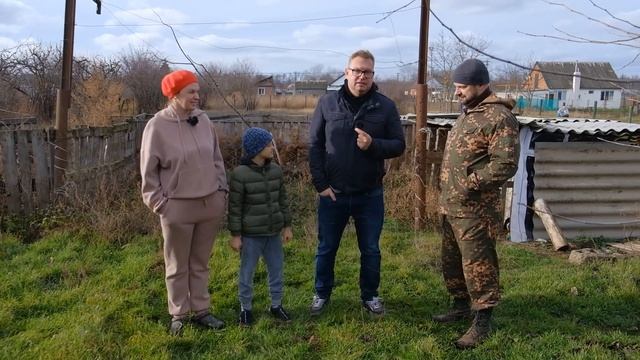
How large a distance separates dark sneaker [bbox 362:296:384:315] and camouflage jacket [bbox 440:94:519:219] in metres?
0.95

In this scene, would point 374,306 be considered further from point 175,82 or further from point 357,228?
point 175,82

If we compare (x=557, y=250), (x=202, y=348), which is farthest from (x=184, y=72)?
(x=557, y=250)

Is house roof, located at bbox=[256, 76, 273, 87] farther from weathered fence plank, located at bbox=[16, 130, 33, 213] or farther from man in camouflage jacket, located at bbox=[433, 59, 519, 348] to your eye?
man in camouflage jacket, located at bbox=[433, 59, 519, 348]

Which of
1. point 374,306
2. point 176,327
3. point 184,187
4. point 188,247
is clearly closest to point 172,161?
point 184,187

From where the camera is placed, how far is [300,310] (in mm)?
4023

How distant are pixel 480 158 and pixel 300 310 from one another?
72.2 inches

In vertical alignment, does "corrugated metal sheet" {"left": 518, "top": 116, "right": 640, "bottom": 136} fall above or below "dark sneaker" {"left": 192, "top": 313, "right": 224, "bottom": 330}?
above

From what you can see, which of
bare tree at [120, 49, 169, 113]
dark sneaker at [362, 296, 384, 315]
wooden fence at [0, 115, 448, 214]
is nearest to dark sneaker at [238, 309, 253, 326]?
dark sneaker at [362, 296, 384, 315]

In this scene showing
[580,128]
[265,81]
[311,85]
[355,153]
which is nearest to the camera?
[355,153]

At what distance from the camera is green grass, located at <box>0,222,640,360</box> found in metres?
3.34

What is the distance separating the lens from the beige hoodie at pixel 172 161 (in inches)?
128

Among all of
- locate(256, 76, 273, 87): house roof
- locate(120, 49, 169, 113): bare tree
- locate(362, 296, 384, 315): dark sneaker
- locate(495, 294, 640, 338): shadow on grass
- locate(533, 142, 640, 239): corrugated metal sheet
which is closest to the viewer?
locate(495, 294, 640, 338): shadow on grass

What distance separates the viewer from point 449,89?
24031 mm

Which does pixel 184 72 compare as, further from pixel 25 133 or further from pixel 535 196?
pixel 535 196
